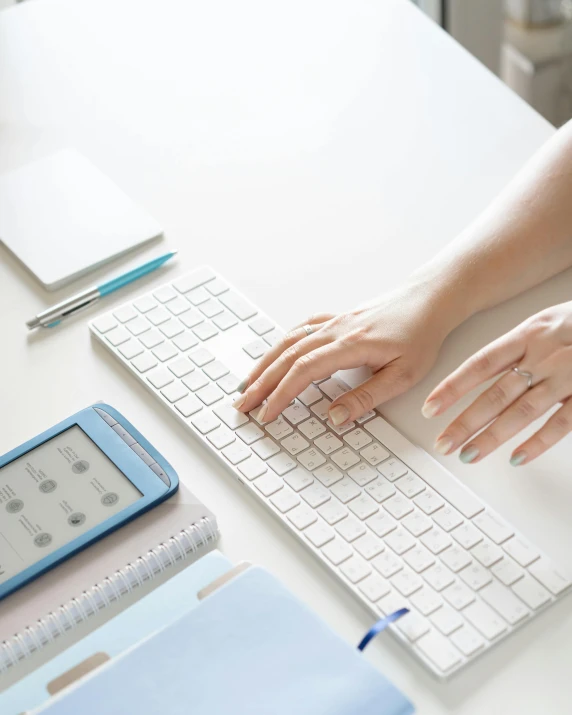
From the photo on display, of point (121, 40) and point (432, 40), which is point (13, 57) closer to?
point (121, 40)

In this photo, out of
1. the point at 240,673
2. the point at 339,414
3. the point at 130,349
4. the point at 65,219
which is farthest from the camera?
the point at 65,219

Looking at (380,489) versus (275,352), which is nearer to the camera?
(380,489)

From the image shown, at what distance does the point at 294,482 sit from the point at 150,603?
17 cm

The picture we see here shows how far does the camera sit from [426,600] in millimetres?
721

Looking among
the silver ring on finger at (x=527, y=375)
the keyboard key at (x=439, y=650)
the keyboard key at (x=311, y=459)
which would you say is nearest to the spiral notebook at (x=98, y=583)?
the keyboard key at (x=311, y=459)

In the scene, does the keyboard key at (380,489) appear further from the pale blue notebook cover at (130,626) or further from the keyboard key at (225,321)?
the keyboard key at (225,321)

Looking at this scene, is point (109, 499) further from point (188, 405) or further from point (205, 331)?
point (205, 331)

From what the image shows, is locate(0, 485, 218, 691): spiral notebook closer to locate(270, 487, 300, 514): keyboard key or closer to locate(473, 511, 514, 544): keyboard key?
locate(270, 487, 300, 514): keyboard key

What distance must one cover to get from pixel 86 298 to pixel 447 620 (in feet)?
1.81

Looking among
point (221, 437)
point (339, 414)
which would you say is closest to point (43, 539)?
point (221, 437)

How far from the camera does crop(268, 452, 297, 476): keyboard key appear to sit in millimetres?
837

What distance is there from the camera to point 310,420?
35.1 inches

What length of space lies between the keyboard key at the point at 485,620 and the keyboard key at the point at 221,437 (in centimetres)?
27

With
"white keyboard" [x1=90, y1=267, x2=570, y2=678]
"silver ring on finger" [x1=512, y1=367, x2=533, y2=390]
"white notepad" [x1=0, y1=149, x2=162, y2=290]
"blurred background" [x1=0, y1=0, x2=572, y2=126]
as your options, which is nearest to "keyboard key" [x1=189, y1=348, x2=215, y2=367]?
"white keyboard" [x1=90, y1=267, x2=570, y2=678]
